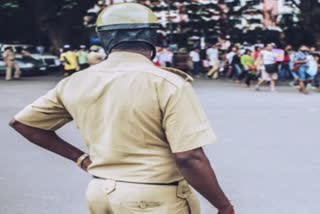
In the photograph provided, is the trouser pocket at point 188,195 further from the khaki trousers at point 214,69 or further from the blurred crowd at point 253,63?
the khaki trousers at point 214,69

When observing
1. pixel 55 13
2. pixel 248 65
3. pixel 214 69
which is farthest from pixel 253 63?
pixel 55 13

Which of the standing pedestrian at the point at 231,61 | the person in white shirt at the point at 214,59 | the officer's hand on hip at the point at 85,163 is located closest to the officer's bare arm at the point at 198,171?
the officer's hand on hip at the point at 85,163

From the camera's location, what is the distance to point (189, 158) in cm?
192

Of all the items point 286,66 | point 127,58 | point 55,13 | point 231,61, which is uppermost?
point 127,58

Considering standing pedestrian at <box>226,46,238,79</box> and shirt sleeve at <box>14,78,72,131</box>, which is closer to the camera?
shirt sleeve at <box>14,78,72,131</box>

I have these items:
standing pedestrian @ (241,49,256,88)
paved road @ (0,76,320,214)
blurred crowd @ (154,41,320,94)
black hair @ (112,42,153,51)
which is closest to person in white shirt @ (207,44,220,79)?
blurred crowd @ (154,41,320,94)

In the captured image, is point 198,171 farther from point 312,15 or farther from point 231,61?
point 312,15

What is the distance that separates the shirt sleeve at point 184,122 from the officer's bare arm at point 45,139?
0.59 m

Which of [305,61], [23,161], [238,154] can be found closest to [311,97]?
[305,61]

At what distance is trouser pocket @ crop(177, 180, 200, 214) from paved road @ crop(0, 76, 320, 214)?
2773 millimetres

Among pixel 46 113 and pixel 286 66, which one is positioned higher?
pixel 46 113

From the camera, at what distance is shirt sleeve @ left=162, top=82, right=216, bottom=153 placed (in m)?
1.87

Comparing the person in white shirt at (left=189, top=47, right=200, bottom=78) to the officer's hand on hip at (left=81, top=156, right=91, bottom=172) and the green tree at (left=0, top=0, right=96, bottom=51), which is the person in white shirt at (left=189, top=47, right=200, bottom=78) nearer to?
the green tree at (left=0, top=0, right=96, bottom=51)

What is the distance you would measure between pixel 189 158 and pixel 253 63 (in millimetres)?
16570
